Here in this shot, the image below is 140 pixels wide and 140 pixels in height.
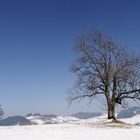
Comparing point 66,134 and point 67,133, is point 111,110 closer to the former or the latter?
point 67,133

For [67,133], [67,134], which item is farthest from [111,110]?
[67,134]

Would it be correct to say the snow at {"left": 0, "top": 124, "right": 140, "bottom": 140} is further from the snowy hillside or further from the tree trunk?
the tree trunk

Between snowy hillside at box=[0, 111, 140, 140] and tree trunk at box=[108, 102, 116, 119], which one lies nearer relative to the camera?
snowy hillside at box=[0, 111, 140, 140]

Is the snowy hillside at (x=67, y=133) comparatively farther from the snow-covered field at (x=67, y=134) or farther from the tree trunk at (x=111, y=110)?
the tree trunk at (x=111, y=110)

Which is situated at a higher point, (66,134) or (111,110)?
(111,110)

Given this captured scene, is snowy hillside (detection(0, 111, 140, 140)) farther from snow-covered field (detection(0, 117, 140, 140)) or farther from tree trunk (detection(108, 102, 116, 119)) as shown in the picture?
tree trunk (detection(108, 102, 116, 119))

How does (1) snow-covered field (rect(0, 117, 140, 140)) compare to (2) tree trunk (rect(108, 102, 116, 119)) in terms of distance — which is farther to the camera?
(2) tree trunk (rect(108, 102, 116, 119))

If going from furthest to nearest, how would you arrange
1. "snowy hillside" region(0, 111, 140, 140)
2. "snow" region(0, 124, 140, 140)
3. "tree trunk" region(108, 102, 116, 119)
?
"tree trunk" region(108, 102, 116, 119)
"snowy hillside" region(0, 111, 140, 140)
"snow" region(0, 124, 140, 140)

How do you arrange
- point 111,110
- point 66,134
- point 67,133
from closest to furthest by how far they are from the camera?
point 66,134 → point 67,133 → point 111,110

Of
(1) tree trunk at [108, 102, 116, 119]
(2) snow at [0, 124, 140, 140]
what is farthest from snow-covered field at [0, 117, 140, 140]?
(1) tree trunk at [108, 102, 116, 119]

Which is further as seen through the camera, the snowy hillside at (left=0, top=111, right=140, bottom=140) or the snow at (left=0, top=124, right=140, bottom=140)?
the snowy hillside at (left=0, top=111, right=140, bottom=140)

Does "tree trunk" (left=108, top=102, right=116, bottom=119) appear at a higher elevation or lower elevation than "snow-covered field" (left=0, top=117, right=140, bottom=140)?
higher

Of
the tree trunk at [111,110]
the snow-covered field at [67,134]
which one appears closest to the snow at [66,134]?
the snow-covered field at [67,134]

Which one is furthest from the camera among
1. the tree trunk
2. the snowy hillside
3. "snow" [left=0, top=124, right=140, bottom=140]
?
the tree trunk
